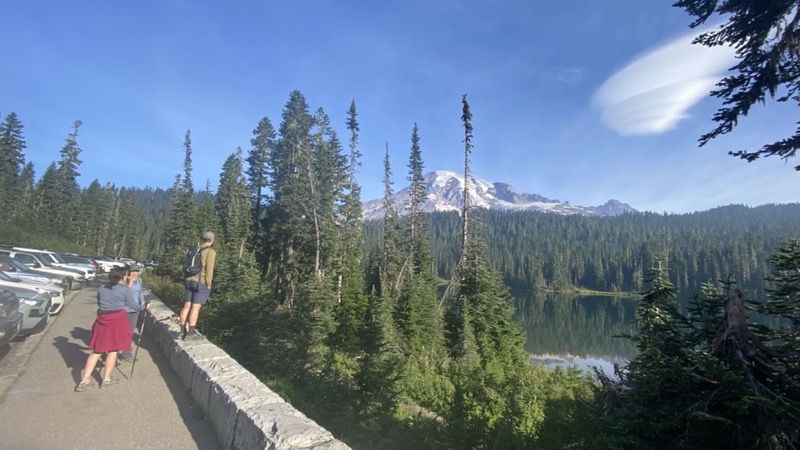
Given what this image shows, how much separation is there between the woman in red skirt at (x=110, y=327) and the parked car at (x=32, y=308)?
433cm

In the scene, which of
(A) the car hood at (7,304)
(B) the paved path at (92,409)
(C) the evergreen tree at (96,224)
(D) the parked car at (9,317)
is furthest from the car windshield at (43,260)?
(C) the evergreen tree at (96,224)

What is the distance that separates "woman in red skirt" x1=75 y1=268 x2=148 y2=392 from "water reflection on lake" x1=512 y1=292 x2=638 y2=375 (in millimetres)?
22013

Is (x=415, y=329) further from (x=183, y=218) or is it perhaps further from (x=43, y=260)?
(x=183, y=218)

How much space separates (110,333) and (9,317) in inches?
137

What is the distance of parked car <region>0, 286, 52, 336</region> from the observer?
30.6 ft

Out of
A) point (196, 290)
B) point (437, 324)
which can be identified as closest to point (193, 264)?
point (196, 290)

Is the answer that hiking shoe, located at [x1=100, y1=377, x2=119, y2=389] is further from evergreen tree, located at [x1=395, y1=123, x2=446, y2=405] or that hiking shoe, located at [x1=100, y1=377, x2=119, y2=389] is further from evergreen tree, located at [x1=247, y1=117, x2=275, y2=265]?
evergreen tree, located at [x1=247, y1=117, x2=275, y2=265]

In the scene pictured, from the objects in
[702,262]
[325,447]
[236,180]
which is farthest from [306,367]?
[702,262]

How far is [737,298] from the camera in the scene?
4656 millimetres

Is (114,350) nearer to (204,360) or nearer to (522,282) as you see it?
(204,360)

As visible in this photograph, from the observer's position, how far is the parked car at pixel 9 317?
777 centimetres

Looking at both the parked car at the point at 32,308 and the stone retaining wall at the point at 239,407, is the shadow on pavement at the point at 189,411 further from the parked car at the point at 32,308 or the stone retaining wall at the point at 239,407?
the parked car at the point at 32,308

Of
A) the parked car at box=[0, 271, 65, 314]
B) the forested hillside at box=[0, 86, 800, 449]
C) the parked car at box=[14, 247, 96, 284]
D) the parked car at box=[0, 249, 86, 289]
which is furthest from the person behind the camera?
the parked car at box=[14, 247, 96, 284]

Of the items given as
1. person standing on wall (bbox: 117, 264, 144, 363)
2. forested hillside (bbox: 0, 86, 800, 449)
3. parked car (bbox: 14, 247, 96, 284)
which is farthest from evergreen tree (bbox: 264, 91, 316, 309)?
person standing on wall (bbox: 117, 264, 144, 363)
